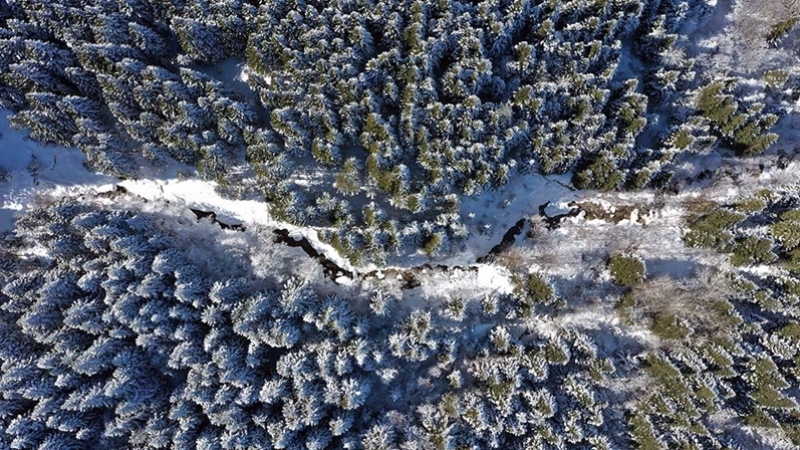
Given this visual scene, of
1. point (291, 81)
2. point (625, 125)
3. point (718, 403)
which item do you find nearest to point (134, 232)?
point (291, 81)

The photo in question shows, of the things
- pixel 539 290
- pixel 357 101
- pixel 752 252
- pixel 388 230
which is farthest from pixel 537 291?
pixel 357 101

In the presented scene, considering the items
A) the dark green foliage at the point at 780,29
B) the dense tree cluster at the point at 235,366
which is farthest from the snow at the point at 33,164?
the dark green foliage at the point at 780,29

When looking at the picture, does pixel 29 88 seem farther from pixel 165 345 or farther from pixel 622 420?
pixel 622 420

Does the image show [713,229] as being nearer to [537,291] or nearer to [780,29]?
[537,291]

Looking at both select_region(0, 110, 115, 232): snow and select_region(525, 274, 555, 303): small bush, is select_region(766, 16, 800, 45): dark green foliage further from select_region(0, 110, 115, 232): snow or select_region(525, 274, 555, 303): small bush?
select_region(0, 110, 115, 232): snow

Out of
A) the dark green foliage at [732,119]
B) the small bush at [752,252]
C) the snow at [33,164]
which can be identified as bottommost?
the small bush at [752,252]

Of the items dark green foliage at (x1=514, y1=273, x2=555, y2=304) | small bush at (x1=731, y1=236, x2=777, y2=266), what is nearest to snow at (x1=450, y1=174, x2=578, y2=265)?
dark green foliage at (x1=514, y1=273, x2=555, y2=304)

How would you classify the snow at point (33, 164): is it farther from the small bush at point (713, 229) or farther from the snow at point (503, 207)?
the small bush at point (713, 229)
